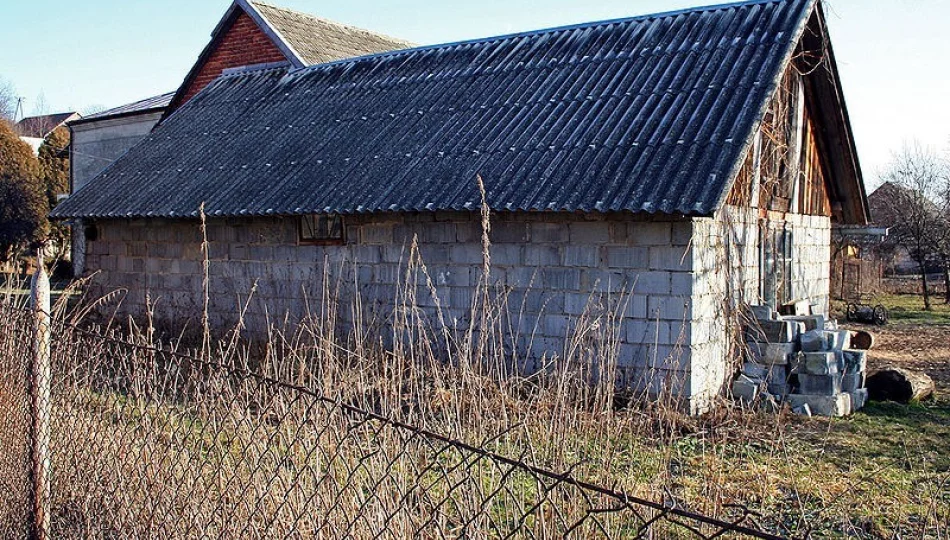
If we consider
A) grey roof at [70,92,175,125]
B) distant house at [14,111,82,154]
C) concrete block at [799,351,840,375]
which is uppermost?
distant house at [14,111,82,154]

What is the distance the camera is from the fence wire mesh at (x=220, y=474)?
11.0 feet

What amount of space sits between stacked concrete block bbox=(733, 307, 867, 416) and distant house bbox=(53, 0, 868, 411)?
0.37m

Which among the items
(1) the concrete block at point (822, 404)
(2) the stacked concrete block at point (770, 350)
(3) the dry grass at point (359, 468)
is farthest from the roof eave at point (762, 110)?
(3) the dry grass at point (359, 468)

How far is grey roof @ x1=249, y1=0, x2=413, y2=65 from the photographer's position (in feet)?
59.1

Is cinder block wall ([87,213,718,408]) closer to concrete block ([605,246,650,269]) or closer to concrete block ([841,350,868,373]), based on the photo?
concrete block ([605,246,650,269])

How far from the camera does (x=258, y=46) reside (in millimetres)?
18422

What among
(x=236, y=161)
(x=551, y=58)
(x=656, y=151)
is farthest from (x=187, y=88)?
(x=656, y=151)

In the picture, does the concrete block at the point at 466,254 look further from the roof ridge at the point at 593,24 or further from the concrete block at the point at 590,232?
the roof ridge at the point at 593,24

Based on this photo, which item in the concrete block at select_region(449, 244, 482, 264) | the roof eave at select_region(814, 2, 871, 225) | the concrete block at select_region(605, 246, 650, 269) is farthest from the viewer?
the roof eave at select_region(814, 2, 871, 225)

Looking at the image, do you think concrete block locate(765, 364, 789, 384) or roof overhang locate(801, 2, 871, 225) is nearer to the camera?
concrete block locate(765, 364, 789, 384)

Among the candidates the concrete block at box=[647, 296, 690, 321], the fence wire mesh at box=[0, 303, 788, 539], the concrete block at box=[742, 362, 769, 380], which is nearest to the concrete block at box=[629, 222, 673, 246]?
the concrete block at box=[647, 296, 690, 321]

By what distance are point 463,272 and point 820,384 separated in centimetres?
407

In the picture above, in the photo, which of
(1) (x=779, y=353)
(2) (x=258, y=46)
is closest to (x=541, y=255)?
(1) (x=779, y=353)

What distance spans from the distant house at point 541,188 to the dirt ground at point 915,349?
130 cm
